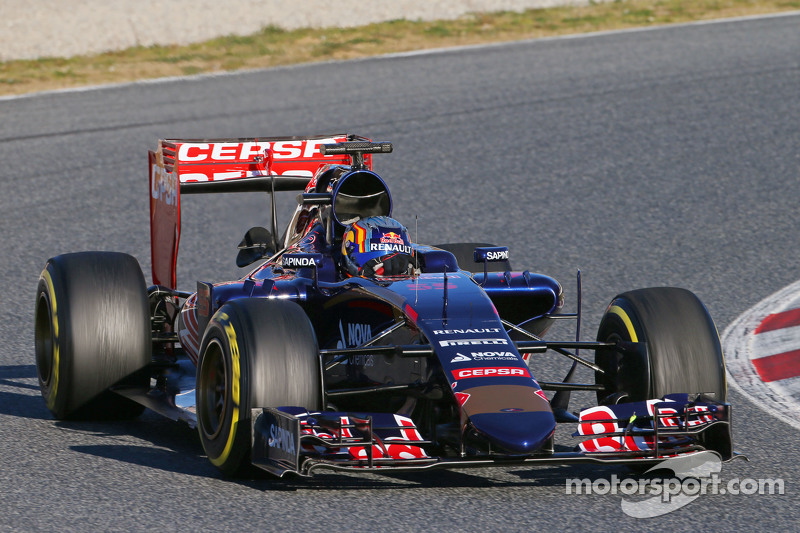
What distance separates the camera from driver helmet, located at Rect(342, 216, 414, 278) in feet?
21.5

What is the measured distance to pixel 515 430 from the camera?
17.2ft

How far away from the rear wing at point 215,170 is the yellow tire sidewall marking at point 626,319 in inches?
87.1

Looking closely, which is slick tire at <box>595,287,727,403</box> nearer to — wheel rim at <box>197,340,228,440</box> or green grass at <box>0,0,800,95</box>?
wheel rim at <box>197,340,228,440</box>

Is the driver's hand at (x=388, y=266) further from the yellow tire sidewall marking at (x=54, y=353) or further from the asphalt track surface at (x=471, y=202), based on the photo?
the yellow tire sidewall marking at (x=54, y=353)

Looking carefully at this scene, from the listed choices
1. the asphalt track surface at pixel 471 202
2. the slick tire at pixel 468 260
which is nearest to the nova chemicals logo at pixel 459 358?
the asphalt track surface at pixel 471 202

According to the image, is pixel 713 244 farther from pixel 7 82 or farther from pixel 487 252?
pixel 7 82

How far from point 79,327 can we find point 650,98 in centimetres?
1130

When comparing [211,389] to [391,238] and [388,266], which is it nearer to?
[388,266]

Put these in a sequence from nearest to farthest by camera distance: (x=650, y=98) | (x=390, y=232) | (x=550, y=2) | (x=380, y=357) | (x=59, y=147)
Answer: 1. (x=380, y=357)
2. (x=390, y=232)
3. (x=59, y=147)
4. (x=650, y=98)
5. (x=550, y=2)

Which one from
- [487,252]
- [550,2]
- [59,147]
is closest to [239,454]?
[487,252]

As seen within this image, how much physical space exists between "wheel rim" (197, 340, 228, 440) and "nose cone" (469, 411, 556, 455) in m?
1.27

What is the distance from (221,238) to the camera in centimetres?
1202

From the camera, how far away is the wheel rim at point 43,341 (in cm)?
725

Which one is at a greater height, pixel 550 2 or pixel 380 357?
pixel 550 2
